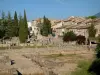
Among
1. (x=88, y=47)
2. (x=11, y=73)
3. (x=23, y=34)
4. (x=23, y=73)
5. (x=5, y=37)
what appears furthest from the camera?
(x=5, y=37)

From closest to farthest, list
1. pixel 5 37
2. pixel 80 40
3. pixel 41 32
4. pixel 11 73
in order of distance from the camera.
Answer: pixel 11 73 < pixel 80 40 < pixel 5 37 < pixel 41 32

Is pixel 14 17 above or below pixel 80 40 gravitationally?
above

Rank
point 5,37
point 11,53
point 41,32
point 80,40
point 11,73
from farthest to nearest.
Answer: point 41,32
point 5,37
point 80,40
point 11,53
point 11,73

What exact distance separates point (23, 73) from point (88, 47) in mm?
27659

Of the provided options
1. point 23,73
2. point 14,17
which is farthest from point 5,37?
point 23,73

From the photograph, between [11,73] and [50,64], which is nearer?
[11,73]

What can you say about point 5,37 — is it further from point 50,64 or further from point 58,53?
point 50,64

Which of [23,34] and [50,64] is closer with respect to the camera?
[50,64]

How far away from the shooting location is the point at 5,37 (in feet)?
244

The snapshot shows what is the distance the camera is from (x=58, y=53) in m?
48.2

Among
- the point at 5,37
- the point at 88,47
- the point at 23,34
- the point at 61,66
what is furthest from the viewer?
the point at 5,37

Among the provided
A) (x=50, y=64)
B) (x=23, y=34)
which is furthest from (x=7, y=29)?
(x=50, y=64)

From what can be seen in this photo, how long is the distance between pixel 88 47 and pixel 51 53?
834 centimetres

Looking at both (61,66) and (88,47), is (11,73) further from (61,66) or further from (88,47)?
(88,47)
